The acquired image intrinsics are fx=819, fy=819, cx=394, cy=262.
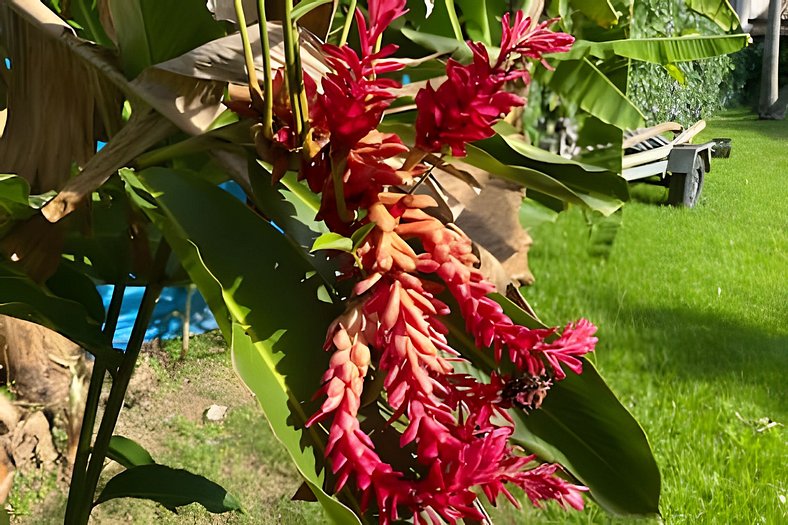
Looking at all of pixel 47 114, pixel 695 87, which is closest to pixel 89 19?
pixel 47 114

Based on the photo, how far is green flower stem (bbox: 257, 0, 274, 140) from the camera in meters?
0.32

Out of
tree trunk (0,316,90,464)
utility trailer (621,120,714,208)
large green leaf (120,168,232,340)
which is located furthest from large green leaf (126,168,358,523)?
utility trailer (621,120,714,208)

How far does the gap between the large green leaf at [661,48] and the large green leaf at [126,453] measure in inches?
23.9

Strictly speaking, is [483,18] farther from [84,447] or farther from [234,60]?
[84,447]

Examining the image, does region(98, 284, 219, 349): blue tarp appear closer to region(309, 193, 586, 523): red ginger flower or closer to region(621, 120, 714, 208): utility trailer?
region(309, 193, 586, 523): red ginger flower

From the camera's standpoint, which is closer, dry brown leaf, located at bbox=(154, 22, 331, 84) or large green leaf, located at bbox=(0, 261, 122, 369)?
dry brown leaf, located at bbox=(154, 22, 331, 84)

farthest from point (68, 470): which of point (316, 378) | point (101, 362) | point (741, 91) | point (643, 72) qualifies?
point (741, 91)

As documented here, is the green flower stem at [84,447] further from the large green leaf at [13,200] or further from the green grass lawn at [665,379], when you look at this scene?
the green grass lawn at [665,379]

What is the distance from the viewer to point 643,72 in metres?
4.01

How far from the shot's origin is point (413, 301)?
0.32m

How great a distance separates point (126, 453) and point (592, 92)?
608 millimetres

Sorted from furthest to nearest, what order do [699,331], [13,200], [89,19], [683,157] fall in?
1. [683,157]
2. [699,331]
3. [89,19]
4. [13,200]

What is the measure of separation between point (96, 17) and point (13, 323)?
103 cm

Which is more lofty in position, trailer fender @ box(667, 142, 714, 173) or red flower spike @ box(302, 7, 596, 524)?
red flower spike @ box(302, 7, 596, 524)
